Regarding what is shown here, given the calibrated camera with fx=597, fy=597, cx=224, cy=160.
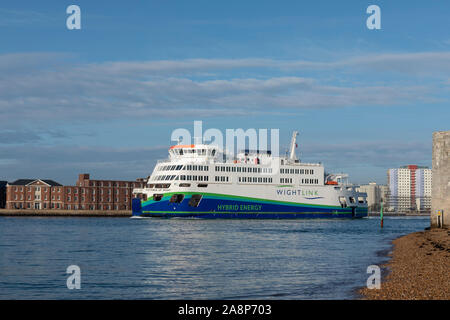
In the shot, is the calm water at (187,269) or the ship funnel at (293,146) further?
the ship funnel at (293,146)

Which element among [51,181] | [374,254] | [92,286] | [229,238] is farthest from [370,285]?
[51,181]

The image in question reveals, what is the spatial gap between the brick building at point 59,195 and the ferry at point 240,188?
43.6 meters

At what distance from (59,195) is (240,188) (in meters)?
54.1

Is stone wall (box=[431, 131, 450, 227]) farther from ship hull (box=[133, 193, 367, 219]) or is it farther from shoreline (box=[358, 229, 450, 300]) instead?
ship hull (box=[133, 193, 367, 219])

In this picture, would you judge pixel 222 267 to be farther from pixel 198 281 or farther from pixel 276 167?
pixel 276 167

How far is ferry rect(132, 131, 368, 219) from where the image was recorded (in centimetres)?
6806

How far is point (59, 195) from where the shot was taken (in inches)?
4496

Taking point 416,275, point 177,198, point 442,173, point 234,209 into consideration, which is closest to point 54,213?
point 177,198

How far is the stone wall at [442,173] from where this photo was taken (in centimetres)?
3819
